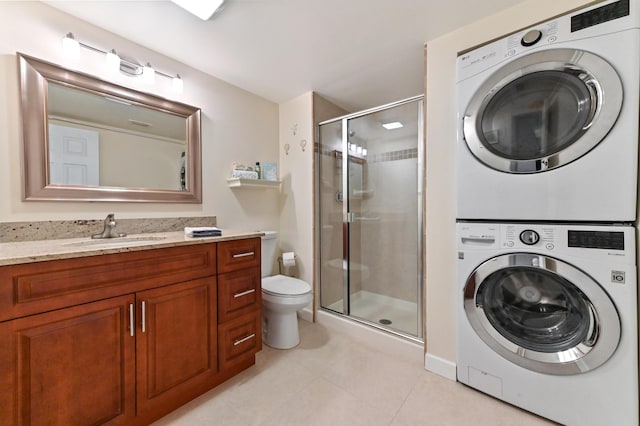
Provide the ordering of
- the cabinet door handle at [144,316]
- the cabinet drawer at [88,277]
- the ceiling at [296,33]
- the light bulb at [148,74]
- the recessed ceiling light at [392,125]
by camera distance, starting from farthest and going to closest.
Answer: the recessed ceiling light at [392,125] → the light bulb at [148,74] → the ceiling at [296,33] → the cabinet door handle at [144,316] → the cabinet drawer at [88,277]

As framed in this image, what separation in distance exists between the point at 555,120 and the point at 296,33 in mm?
1535

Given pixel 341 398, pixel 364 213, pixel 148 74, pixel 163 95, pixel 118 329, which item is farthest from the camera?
pixel 364 213

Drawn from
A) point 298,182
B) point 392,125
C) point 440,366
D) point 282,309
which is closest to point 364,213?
point 298,182

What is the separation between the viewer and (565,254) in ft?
4.00

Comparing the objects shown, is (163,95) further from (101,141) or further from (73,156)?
(73,156)

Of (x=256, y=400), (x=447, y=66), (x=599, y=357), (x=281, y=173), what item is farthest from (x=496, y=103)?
(x=256, y=400)

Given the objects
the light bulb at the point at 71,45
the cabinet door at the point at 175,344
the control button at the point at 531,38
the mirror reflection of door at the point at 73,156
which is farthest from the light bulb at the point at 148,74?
the control button at the point at 531,38

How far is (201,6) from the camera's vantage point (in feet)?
4.49

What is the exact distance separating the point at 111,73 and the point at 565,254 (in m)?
2.74

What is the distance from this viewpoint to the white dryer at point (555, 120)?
1.10 m

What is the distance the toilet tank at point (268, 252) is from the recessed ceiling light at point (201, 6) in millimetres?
1576

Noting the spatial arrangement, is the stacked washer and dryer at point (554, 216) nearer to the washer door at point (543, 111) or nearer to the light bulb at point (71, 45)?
the washer door at point (543, 111)

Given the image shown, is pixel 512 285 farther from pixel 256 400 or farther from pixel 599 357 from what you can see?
pixel 256 400

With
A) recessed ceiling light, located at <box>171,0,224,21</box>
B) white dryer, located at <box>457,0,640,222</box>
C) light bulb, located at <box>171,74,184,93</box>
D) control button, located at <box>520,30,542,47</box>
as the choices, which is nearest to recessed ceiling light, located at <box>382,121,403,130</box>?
white dryer, located at <box>457,0,640,222</box>
